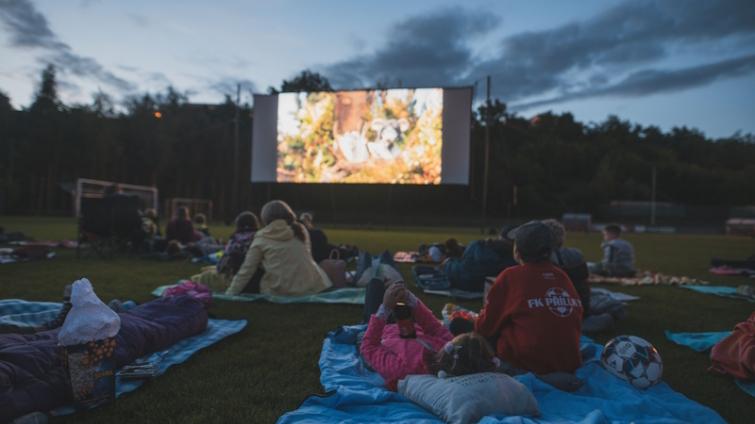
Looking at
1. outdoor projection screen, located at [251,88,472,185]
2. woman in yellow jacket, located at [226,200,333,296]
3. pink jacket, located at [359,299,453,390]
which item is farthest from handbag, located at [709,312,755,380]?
outdoor projection screen, located at [251,88,472,185]

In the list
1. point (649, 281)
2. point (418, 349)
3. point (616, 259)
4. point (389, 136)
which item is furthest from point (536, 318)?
point (389, 136)

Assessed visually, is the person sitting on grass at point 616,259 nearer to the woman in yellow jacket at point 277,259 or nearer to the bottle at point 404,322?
the woman in yellow jacket at point 277,259

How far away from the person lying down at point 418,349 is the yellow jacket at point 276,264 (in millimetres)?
2503

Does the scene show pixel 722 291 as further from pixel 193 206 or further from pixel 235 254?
pixel 193 206

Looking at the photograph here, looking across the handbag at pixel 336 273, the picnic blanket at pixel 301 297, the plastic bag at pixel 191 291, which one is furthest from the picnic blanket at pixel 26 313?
the handbag at pixel 336 273

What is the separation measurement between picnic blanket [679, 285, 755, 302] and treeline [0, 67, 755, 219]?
18.1m

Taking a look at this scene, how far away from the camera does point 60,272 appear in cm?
679

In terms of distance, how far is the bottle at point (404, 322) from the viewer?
291cm

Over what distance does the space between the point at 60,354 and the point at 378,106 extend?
1644 cm

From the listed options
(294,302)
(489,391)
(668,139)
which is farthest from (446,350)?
(668,139)

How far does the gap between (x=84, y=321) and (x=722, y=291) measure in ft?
24.6

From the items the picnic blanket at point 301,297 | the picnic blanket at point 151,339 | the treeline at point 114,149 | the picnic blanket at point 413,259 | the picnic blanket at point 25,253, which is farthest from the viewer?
the treeline at point 114,149

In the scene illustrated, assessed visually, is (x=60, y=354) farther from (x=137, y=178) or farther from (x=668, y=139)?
(x=668, y=139)

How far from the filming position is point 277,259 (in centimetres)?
549
